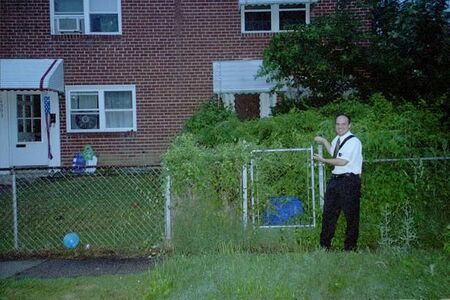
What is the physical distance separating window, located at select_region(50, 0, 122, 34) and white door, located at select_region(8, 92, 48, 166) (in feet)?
7.29

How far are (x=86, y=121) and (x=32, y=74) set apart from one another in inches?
79.1

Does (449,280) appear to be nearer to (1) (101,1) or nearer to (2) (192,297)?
(2) (192,297)

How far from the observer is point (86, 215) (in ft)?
28.1

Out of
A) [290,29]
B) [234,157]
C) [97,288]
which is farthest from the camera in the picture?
[290,29]

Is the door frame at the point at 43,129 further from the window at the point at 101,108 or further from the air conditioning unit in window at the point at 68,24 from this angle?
the air conditioning unit in window at the point at 68,24

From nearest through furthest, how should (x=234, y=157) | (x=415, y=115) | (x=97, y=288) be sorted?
(x=97, y=288) → (x=234, y=157) → (x=415, y=115)

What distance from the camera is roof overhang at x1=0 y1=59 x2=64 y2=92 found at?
1309cm

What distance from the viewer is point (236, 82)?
46.1 ft

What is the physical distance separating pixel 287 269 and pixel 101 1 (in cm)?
1176

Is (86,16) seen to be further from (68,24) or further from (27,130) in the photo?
(27,130)

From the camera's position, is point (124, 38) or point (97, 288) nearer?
point (97, 288)

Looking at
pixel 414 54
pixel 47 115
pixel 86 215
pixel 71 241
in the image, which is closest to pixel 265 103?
pixel 414 54

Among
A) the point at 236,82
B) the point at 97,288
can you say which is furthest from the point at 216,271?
the point at 236,82

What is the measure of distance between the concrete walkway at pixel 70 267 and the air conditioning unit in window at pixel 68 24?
9.54 meters
